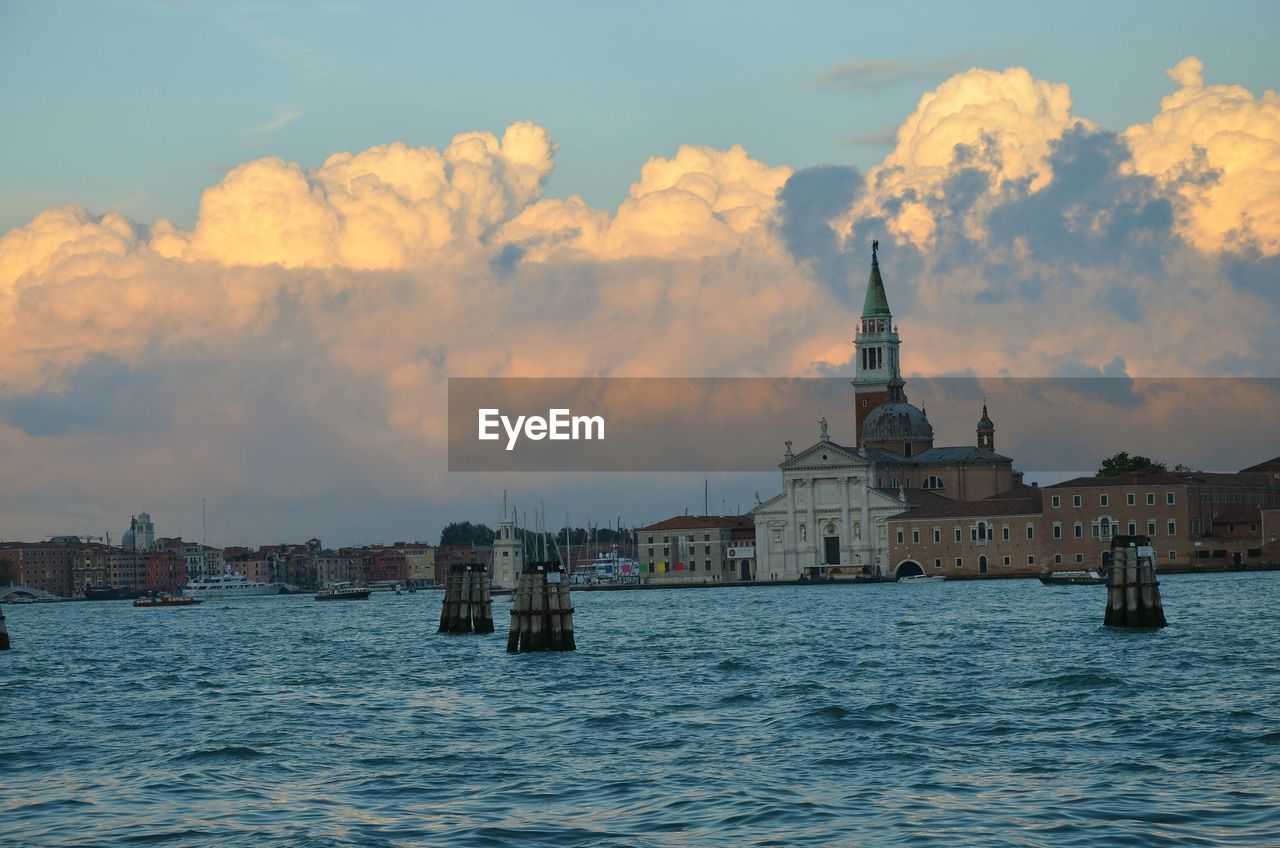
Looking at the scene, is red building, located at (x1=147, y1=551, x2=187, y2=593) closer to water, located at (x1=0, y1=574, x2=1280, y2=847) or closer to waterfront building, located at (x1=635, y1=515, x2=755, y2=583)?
waterfront building, located at (x1=635, y1=515, x2=755, y2=583)

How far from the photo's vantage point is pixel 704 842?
49.2 ft

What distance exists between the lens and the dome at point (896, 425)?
136625mm

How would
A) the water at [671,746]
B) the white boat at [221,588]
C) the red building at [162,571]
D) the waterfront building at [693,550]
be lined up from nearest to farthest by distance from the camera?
the water at [671,746], the waterfront building at [693,550], the white boat at [221,588], the red building at [162,571]

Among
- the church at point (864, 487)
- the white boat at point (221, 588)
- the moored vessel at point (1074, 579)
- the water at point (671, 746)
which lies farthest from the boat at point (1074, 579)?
the white boat at point (221, 588)

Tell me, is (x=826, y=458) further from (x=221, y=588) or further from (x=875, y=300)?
(x=221, y=588)

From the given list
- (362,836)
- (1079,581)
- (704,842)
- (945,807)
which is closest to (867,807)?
(945,807)

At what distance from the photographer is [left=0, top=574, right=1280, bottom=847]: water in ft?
52.0

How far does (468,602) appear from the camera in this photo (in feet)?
160

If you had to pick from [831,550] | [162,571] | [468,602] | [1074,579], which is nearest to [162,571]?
[162,571]

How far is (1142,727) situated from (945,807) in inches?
247

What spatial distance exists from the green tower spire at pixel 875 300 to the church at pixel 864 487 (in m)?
5.98

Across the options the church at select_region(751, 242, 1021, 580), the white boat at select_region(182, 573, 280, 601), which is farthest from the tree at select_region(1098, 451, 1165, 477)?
the white boat at select_region(182, 573, 280, 601)

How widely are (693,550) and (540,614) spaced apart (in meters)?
101

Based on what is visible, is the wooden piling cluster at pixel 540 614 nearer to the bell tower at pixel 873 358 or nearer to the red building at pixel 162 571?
the bell tower at pixel 873 358
